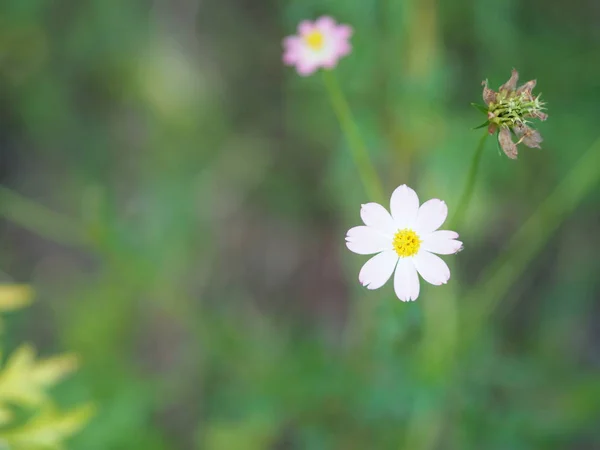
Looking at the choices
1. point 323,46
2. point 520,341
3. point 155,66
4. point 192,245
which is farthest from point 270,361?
point 155,66

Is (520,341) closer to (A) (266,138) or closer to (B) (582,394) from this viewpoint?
(B) (582,394)

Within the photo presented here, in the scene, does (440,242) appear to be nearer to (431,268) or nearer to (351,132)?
(431,268)

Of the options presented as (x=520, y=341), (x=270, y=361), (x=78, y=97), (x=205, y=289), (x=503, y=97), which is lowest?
(x=503, y=97)

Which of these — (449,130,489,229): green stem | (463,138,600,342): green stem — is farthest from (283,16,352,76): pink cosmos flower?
(463,138,600,342): green stem

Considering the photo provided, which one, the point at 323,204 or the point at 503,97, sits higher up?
the point at 323,204

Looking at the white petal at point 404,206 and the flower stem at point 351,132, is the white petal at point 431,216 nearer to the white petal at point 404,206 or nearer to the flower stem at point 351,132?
the white petal at point 404,206

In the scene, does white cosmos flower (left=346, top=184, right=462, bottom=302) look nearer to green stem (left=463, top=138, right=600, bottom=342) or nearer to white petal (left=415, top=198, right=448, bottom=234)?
white petal (left=415, top=198, right=448, bottom=234)

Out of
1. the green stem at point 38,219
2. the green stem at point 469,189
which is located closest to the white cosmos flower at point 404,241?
the green stem at point 469,189
